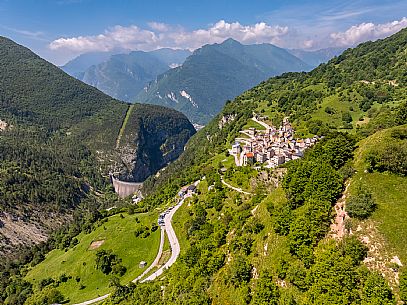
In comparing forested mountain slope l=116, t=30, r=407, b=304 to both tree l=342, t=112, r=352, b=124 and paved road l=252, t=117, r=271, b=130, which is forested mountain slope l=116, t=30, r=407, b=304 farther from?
paved road l=252, t=117, r=271, b=130

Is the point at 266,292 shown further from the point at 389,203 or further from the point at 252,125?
the point at 252,125

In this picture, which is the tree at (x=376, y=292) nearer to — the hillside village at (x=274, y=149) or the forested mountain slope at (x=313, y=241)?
the forested mountain slope at (x=313, y=241)

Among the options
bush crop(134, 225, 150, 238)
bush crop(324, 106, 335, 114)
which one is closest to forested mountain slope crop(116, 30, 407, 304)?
bush crop(134, 225, 150, 238)

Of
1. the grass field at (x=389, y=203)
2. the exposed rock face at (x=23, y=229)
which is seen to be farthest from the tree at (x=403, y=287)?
the exposed rock face at (x=23, y=229)

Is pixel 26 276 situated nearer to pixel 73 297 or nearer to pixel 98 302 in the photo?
pixel 73 297

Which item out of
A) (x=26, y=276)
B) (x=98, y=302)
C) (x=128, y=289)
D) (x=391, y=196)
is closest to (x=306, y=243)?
(x=391, y=196)

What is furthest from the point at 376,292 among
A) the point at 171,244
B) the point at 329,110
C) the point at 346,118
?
the point at 329,110
